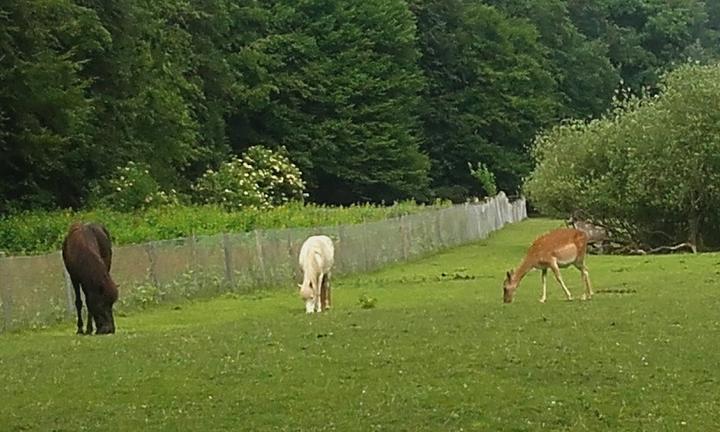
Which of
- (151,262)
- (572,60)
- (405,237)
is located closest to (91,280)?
(151,262)

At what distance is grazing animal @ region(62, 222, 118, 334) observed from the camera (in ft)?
65.1

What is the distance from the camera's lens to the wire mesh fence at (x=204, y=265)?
72.0 feet

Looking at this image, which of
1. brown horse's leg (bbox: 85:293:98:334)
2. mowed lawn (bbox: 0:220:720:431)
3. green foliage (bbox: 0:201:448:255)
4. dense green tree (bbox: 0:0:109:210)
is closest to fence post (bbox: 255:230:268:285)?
green foliage (bbox: 0:201:448:255)

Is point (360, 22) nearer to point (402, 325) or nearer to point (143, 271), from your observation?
point (143, 271)

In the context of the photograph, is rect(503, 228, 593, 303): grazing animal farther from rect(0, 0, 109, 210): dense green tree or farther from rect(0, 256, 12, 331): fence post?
rect(0, 0, 109, 210): dense green tree

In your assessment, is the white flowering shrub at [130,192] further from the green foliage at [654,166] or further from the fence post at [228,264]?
the fence post at [228,264]

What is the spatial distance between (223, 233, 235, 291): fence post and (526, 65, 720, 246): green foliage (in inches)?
661

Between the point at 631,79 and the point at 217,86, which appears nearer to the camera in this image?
the point at 217,86

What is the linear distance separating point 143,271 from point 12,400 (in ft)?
42.7

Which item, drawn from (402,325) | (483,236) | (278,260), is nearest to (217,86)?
(483,236)

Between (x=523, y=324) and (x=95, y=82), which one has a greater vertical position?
(x=95, y=82)

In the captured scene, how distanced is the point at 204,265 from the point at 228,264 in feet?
3.19

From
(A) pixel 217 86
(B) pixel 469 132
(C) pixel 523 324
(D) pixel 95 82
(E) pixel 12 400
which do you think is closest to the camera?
(E) pixel 12 400

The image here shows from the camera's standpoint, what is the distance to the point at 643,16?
A: 9350 centimetres
